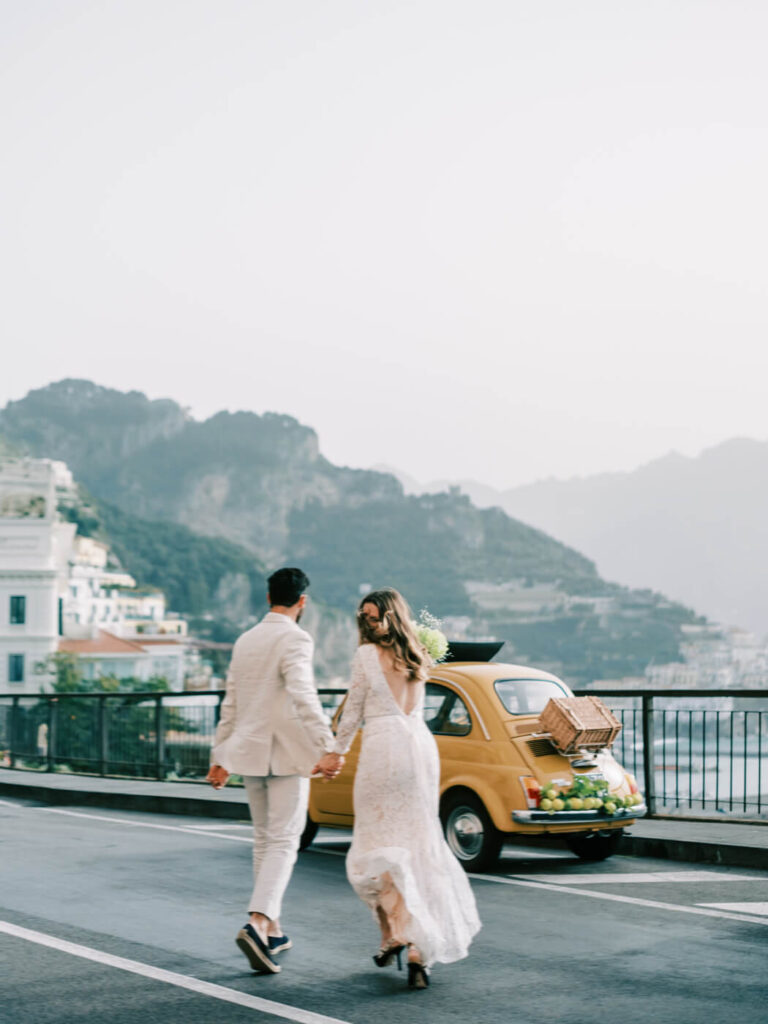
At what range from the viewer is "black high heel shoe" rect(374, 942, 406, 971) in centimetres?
688

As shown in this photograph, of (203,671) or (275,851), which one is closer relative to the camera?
(275,851)

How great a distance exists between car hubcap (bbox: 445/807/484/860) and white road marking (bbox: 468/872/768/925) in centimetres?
20

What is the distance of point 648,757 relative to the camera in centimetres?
1363

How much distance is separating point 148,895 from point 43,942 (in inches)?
67.0

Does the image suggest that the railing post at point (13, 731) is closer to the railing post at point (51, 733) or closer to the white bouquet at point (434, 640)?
the railing post at point (51, 733)

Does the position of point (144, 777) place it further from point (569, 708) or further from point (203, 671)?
point (203, 671)

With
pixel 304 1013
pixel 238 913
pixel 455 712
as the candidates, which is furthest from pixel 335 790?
pixel 304 1013

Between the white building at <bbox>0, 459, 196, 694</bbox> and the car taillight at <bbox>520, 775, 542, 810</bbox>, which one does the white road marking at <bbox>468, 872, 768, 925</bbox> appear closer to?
the car taillight at <bbox>520, 775, 542, 810</bbox>

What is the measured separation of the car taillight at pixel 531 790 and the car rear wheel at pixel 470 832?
0.33m

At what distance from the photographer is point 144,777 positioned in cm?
1967

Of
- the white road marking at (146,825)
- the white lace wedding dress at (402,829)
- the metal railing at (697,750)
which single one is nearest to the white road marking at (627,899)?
the white lace wedding dress at (402,829)

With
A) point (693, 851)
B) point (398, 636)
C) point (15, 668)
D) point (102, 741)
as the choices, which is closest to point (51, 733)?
point (102, 741)

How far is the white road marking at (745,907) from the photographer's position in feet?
28.8

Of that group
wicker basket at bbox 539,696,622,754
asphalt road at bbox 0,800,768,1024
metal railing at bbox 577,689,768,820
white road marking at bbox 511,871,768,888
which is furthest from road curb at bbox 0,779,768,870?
metal railing at bbox 577,689,768,820
